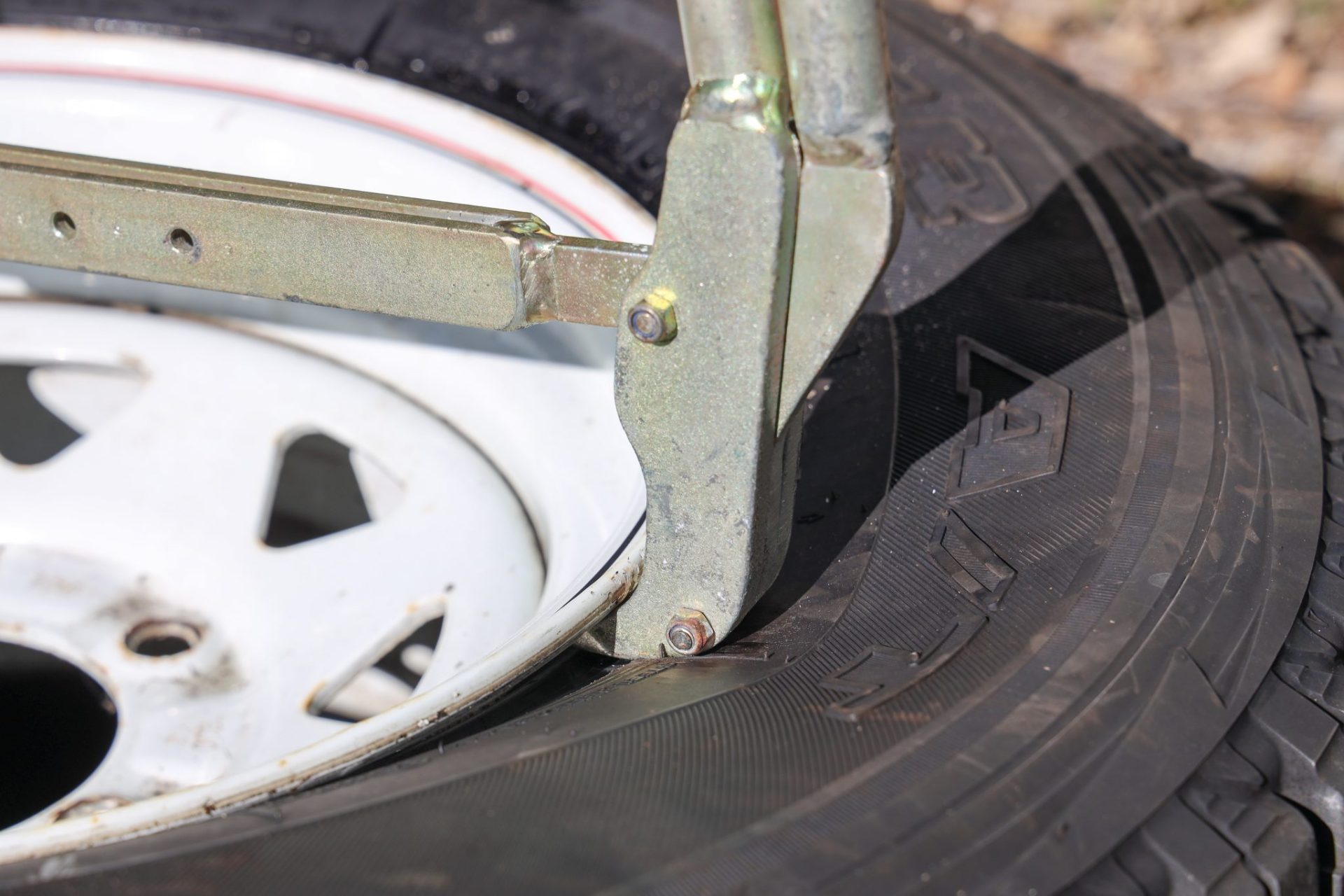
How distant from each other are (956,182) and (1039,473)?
1.37 ft

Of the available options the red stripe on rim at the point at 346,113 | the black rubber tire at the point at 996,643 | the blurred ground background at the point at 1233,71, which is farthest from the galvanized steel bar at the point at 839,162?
the blurred ground background at the point at 1233,71

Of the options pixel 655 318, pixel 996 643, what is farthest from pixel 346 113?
pixel 996 643

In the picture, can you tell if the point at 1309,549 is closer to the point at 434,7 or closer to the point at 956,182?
Result: the point at 956,182

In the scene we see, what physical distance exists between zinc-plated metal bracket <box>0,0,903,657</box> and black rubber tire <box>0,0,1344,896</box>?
0.10 meters

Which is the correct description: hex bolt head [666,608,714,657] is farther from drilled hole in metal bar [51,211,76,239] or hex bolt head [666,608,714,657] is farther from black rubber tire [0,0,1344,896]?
drilled hole in metal bar [51,211,76,239]

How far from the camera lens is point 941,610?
835mm

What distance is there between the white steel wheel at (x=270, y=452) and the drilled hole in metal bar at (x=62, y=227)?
385mm

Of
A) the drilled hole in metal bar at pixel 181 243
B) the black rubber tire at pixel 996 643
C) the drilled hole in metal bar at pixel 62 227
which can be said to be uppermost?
the drilled hole in metal bar at pixel 62 227

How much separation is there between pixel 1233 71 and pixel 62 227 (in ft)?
7.55

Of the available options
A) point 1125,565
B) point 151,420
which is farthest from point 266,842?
point 151,420

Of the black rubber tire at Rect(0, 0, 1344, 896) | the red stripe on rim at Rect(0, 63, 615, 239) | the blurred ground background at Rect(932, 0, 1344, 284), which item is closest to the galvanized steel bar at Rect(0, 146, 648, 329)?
the black rubber tire at Rect(0, 0, 1344, 896)

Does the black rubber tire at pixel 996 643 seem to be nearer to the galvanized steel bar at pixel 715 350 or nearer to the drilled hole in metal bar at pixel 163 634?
the galvanized steel bar at pixel 715 350

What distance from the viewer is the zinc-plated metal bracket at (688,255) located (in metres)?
0.70

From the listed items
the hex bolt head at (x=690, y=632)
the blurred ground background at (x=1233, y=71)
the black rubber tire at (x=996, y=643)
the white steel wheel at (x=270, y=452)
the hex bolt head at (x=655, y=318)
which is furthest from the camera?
the blurred ground background at (x=1233, y=71)
